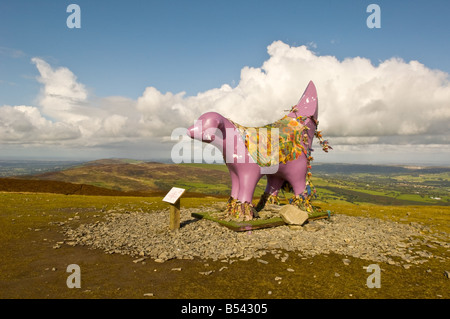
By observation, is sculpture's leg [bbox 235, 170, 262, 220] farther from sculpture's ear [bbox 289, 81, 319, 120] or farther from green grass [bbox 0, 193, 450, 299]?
sculpture's ear [bbox 289, 81, 319, 120]

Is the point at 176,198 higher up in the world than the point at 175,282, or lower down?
higher up

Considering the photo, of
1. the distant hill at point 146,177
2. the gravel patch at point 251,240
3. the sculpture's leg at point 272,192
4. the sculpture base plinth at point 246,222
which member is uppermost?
the sculpture's leg at point 272,192

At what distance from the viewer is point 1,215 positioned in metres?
10.6

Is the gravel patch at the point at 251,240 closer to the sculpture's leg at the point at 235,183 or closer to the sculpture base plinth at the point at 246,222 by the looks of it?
the sculpture base plinth at the point at 246,222

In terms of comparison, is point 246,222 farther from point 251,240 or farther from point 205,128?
point 205,128

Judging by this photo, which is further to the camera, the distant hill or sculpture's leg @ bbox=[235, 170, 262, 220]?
→ the distant hill

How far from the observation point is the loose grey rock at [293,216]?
9.35 metres

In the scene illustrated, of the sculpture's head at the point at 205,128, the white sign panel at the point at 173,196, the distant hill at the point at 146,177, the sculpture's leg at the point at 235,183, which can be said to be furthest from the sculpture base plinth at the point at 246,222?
the distant hill at the point at 146,177

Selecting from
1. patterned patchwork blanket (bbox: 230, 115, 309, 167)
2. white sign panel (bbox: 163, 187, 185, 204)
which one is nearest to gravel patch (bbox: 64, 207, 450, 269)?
white sign panel (bbox: 163, 187, 185, 204)

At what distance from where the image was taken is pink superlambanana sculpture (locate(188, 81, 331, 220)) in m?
9.17

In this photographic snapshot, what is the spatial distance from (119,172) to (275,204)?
250 ft
